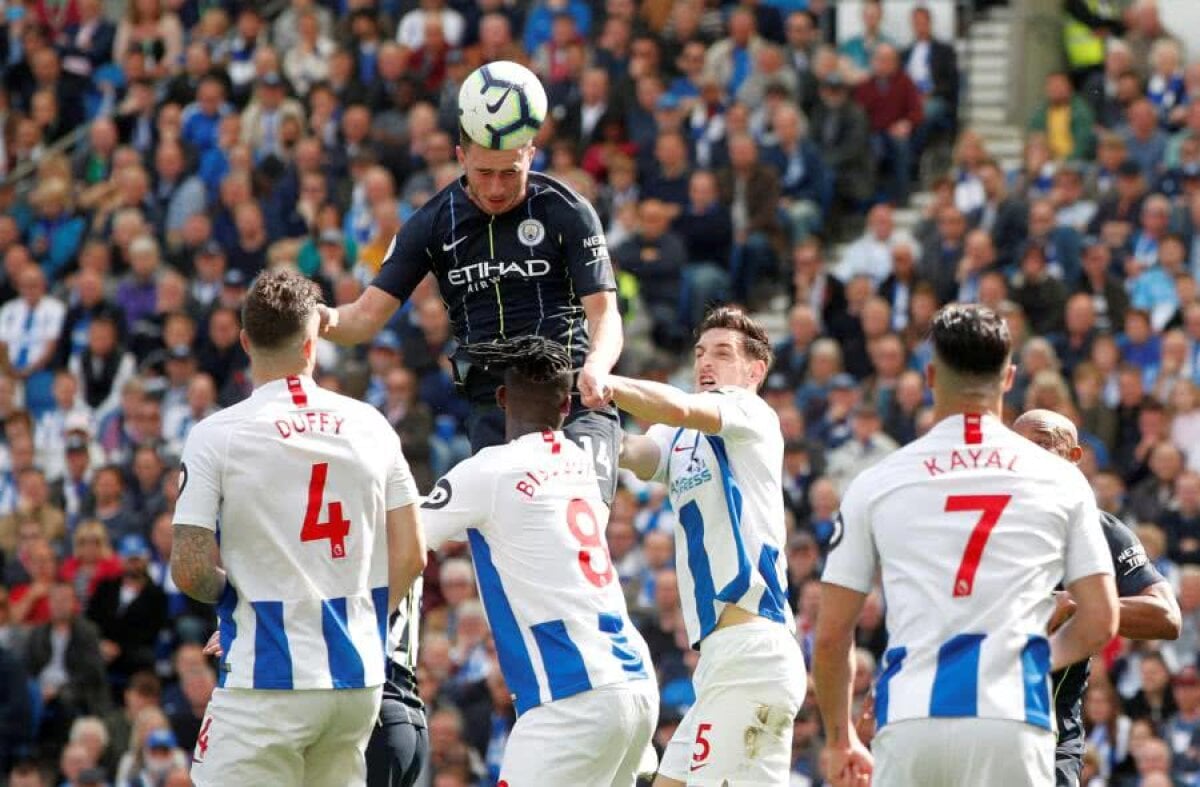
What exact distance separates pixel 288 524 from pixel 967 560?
253 centimetres

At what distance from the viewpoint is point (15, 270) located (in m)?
23.8

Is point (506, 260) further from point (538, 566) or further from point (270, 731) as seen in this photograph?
point (270, 731)

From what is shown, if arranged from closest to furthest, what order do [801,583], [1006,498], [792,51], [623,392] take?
[1006,498] → [623,392] → [801,583] → [792,51]

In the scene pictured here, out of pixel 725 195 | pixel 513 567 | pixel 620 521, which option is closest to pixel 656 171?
pixel 725 195

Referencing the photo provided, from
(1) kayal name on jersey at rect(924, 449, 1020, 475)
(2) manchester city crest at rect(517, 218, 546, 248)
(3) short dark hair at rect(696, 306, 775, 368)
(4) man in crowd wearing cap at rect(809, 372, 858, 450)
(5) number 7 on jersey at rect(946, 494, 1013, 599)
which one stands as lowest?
(4) man in crowd wearing cap at rect(809, 372, 858, 450)

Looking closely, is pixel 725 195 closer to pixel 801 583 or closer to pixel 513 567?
pixel 801 583

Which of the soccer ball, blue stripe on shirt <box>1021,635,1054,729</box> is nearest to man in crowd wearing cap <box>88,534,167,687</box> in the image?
the soccer ball

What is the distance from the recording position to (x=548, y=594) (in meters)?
9.11

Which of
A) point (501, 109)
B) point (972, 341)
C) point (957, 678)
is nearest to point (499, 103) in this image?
point (501, 109)

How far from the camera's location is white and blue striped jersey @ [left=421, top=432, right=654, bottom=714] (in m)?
9.11

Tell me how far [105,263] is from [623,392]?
15022 mm

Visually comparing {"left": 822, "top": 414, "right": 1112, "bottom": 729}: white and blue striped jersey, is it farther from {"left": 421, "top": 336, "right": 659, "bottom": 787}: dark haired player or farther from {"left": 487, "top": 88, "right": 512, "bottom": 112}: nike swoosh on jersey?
{"left": 487, "top": 88, "right": 512, "bottom": 112}: nike swoosh on jersey

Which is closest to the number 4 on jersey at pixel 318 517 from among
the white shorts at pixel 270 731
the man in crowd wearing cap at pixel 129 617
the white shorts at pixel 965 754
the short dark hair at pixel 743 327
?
the white shorts at pixel 270 731

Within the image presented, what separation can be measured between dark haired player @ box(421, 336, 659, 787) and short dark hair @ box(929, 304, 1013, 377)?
1815 mm
